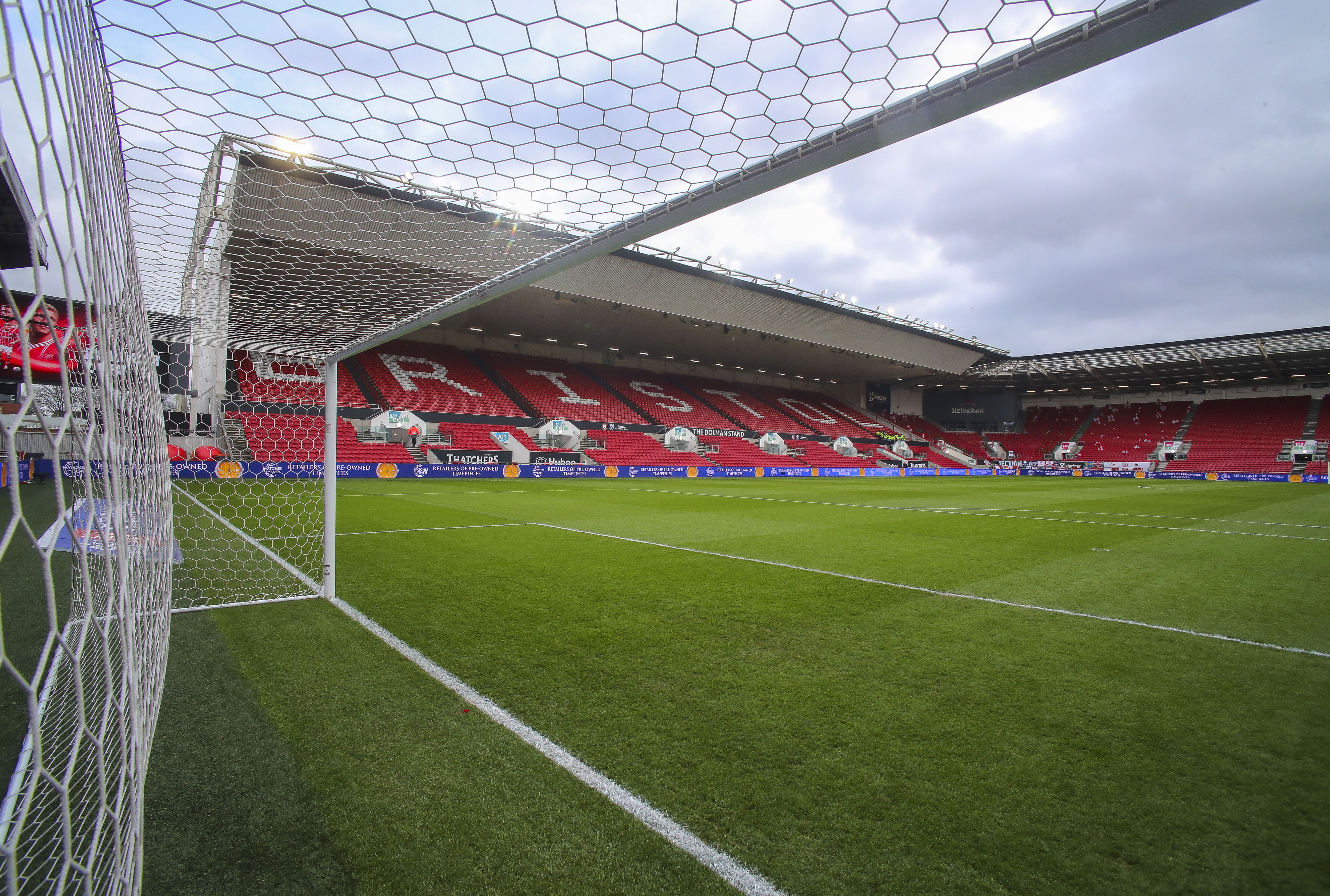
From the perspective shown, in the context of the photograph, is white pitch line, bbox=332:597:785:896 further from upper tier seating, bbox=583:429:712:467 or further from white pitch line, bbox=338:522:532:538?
upper tier seating, bbox=583:429:712:467

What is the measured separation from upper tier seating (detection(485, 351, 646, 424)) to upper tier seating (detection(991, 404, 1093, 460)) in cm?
3075

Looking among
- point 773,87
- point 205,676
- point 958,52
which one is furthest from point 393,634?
point 958,52

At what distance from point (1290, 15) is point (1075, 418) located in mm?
51250

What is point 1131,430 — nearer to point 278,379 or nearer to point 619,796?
point 278,379

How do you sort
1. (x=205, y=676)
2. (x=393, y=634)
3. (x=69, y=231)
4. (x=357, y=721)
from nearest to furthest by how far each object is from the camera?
(x=69, y=231) < (x=357, y=721) < (x=205, y=676) < (x=393, y=634)

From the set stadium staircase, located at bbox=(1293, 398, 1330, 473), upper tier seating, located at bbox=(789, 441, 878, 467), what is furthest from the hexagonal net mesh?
stadium staircase, located at bbox=(1293, 398, 1330, 473)

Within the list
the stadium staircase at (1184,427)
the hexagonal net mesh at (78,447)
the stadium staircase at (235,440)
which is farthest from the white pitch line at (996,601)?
the stadium staircase at (1184,427)

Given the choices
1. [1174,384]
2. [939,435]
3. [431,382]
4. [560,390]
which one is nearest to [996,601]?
[431,382]

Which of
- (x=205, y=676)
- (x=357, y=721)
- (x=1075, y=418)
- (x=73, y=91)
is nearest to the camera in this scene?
(x=73, y=91)

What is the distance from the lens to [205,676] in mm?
2799

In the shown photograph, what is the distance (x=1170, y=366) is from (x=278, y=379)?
41.8m

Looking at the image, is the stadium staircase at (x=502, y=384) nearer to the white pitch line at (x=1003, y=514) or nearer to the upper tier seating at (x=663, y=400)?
the upper tier seating at (x=663, y=400)

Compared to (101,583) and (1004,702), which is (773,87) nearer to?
(1004,702)

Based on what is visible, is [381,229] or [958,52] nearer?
[958,52]
